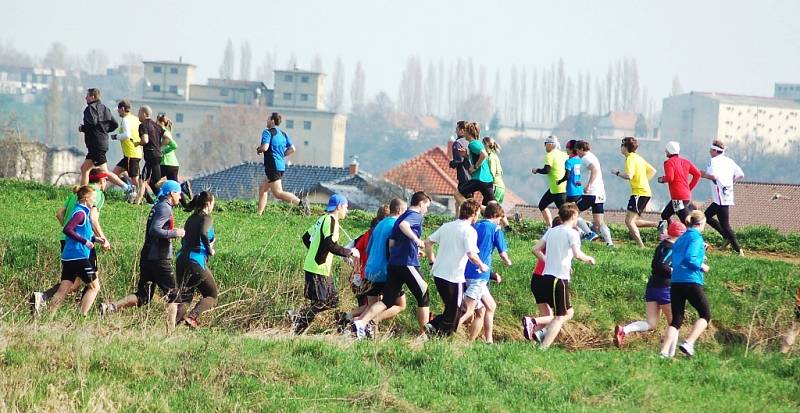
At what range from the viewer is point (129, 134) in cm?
2206

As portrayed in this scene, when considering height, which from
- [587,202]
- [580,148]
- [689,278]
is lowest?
[689,278]

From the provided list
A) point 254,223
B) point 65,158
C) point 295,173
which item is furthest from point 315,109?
point 254,223

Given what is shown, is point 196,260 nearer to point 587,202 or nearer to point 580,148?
point 580,148

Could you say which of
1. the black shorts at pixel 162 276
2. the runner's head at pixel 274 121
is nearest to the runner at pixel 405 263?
the black shorts at pixel 162 276

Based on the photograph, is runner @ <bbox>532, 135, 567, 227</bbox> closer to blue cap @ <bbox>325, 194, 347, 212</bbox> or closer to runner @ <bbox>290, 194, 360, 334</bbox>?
runner @ <bbox>290, 194, 360, 334</bbox>

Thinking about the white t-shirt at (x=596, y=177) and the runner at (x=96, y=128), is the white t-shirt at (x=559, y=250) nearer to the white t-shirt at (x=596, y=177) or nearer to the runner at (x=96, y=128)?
the white t-shirt at (x=596, y=177)

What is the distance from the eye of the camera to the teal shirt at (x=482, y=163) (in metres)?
20.3

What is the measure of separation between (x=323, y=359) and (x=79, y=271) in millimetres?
3425

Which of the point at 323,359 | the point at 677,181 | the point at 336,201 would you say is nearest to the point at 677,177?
the point at 677,181

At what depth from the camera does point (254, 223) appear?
22.2 m

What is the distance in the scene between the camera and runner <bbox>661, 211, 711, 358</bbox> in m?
14.6

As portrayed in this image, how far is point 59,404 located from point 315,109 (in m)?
171

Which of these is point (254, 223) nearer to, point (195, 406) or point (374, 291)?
point (374, 291)

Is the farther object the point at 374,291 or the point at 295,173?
the point at 295,173
